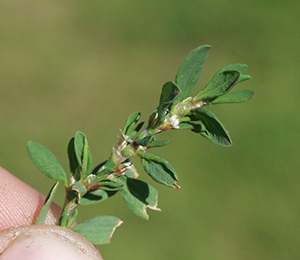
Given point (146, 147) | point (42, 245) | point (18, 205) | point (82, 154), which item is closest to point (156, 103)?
point (18, 205)

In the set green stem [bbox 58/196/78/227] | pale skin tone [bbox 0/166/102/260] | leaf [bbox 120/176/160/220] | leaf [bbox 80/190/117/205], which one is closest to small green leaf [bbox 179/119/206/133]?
leaf [bbox 120/176/160/220]

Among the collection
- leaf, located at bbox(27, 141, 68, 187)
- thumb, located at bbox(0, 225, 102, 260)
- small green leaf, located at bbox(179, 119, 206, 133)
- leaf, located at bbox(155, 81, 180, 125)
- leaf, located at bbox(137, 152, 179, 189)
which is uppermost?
leaf, located at bbox(155, 81, 180, 125)

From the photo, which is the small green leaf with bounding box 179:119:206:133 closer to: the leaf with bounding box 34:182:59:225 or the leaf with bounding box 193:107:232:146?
the leaf with bounding box 193:107:232:146

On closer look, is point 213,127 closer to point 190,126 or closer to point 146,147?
point 190,126

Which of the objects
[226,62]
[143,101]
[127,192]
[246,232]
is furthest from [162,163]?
[226,62]

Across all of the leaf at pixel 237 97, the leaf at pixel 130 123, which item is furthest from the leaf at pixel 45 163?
the leaf at pixel 237 97

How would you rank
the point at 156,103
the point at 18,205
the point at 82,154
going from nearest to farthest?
the point at 82,154
the point at 18,205
the point at 156,103
